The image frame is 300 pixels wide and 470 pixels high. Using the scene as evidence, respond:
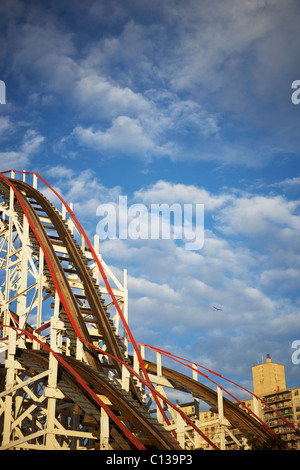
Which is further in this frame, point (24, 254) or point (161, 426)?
point (24, 254)

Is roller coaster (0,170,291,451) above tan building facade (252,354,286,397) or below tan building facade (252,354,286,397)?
below

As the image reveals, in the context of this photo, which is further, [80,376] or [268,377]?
[268,377]

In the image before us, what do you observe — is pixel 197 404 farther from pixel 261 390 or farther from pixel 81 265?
pixel 261 390

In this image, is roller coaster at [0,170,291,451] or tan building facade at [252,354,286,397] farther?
tan building facade at [252,354,286,397]

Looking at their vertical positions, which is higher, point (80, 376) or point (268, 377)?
point (268, 377)

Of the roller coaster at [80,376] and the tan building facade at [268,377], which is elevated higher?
the tan building facade at [268,377]

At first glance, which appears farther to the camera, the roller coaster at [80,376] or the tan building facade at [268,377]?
the tan building facade at [268,377]
